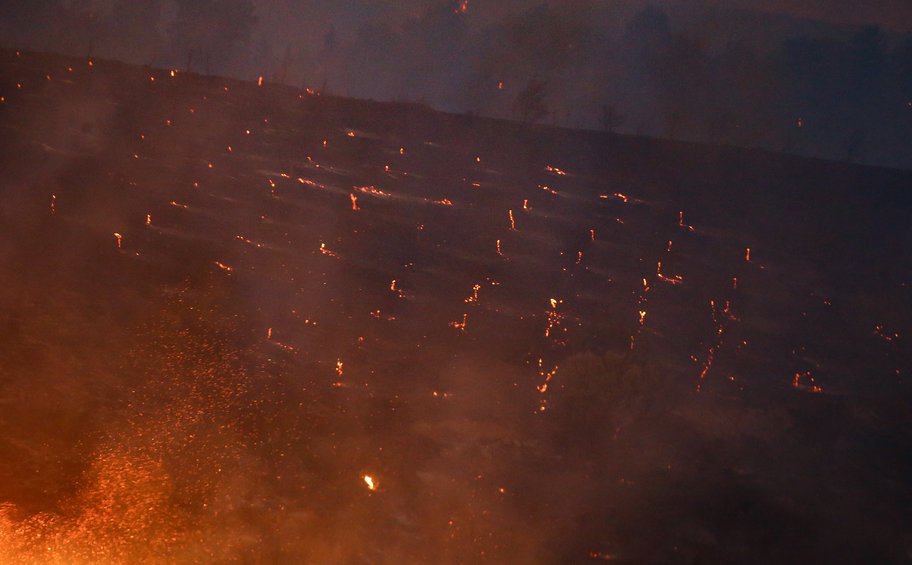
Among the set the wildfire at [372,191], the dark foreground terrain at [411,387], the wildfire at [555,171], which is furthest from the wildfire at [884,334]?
the wildfire at [555,171]

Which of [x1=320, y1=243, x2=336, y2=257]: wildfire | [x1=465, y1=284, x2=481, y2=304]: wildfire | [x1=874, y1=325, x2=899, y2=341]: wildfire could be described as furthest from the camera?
[x1=320, y1=243, x2=336, y2=257]: wildfire

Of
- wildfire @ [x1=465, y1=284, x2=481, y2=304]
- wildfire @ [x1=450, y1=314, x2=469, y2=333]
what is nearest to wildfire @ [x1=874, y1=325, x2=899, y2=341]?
wildfire @ [x1=465, y1=284, x2=481, y2=304]

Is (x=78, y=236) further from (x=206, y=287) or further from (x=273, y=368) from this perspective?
(x=273, y=368)

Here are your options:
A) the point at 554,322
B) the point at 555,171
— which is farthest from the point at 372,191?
the point at 555,171

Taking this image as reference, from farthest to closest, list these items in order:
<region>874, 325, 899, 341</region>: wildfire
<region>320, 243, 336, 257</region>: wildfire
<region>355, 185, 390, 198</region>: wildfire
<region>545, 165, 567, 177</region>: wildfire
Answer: <region>545, 165, 567, 177</region>: wildfire
<region>355, 185, 390, 198</region>: wildfire
<region>320, 243, 336, 257</region>: wildfire
<region>874, 325, 899, 341</region>: wildfire

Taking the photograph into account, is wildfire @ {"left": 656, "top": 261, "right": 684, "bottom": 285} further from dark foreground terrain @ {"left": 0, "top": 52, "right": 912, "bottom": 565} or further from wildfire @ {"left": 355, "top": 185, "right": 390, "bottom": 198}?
wildfire @ {"left": 355, "top": 185, "right": 390, "bottom": 198}

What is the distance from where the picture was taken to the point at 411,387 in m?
6.18

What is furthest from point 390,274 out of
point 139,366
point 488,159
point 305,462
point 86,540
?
point 488,159

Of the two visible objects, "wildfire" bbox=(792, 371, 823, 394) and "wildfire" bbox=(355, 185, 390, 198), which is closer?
"wildfire" bbox=(792, 371, 823, 394)

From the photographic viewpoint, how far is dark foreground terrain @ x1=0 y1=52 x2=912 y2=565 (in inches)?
162

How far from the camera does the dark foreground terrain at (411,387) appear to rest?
4.12 metres

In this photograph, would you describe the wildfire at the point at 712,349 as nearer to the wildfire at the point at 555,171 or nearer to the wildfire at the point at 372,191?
the wildfire at the point at 372,191

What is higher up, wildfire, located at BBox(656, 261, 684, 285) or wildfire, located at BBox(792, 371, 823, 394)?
wildfire, located at BBox(792, 371, 823, 394)

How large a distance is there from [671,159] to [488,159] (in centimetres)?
1187
